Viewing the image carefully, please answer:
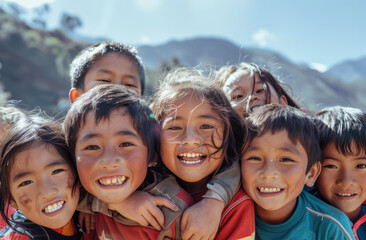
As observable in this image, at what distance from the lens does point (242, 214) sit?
1.84 metres

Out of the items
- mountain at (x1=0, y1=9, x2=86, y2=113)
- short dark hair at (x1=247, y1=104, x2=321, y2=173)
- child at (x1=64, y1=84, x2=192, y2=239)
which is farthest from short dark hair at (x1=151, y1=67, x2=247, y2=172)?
mountain at (x1=0, y1=9, x2=86, y2=113)

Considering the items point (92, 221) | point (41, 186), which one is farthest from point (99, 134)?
point (92, 221)

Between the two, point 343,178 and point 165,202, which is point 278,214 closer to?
point 343,178

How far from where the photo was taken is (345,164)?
84.0 inches

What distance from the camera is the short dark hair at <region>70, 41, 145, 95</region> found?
297 centimetres

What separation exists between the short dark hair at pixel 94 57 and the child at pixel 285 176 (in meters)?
1.54

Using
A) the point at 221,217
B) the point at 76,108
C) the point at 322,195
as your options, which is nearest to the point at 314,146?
the point at 322,195

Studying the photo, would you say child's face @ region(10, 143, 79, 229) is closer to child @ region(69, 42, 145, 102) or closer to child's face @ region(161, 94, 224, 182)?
child's face @ region(161, 94, 224, 182)

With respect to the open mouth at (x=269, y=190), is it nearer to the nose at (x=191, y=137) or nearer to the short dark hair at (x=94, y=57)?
the nose at (x=191, y=137)

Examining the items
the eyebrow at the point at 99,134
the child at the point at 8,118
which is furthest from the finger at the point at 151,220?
the child at the point at 8,118

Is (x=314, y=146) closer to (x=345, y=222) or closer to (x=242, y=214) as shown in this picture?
(x=345, y=222)

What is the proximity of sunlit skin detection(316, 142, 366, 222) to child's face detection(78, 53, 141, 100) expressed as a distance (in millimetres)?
1673

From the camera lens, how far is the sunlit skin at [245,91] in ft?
9.30

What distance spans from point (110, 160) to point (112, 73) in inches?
52.8
